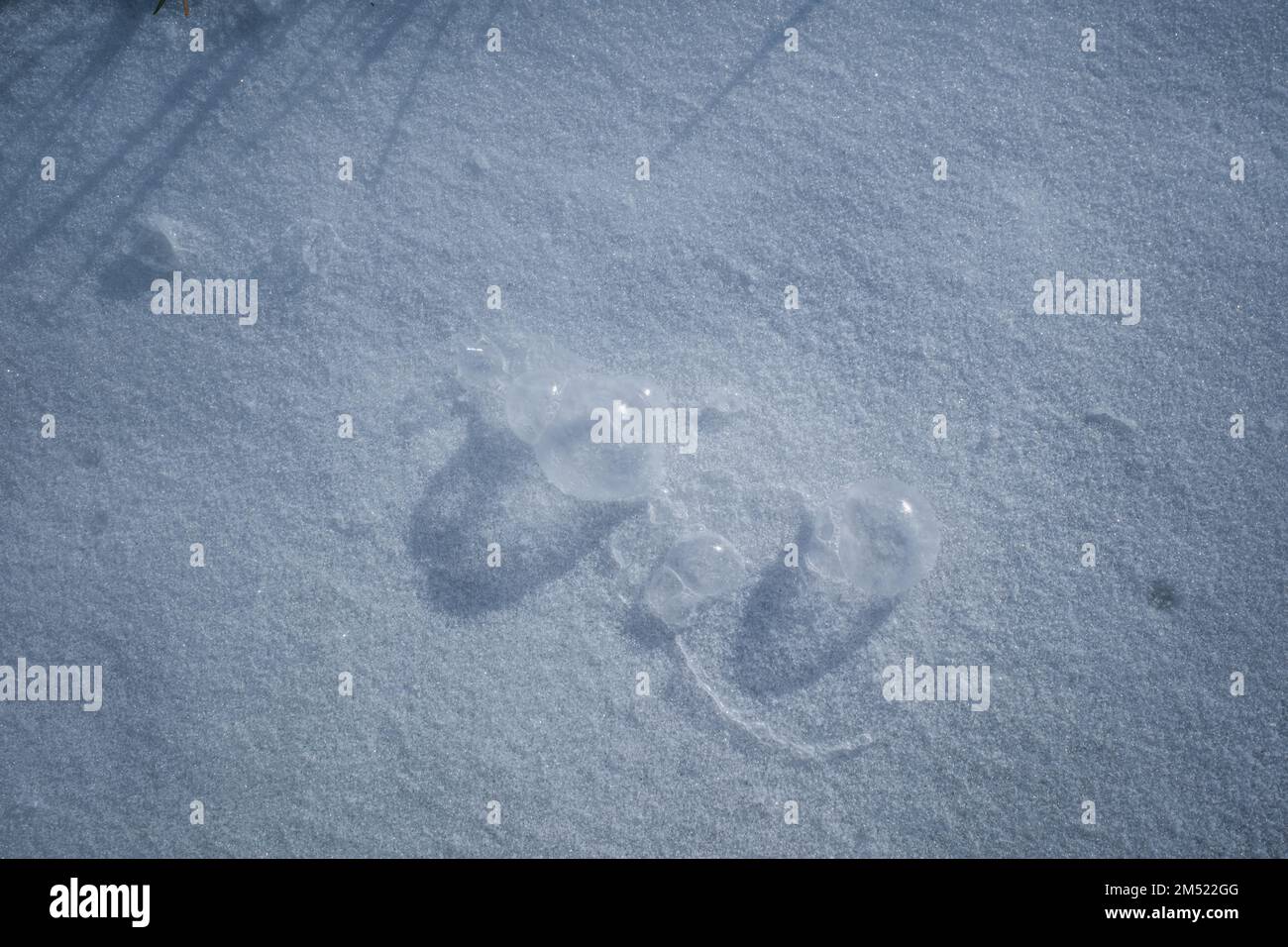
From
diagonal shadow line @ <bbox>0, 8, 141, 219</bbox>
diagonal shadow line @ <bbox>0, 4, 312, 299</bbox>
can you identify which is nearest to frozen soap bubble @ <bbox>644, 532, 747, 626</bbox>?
diagonal shadow line @ <bbox>0, 4, 312, 299</bbox>

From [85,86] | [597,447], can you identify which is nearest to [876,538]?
[597,447]

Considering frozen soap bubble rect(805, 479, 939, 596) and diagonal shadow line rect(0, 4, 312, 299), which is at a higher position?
diagonal shadow line rect(0, 4, 312, 299)

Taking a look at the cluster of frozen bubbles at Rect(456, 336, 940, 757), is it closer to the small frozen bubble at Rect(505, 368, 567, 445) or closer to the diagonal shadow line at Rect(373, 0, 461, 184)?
the small frozen bubble at Rect(505, 368, 567, 445)

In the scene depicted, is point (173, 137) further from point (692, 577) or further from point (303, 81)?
point (692, 577)

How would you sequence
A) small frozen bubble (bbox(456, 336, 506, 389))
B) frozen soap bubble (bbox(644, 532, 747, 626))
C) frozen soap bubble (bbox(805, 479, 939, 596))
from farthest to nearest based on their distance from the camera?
small frozen bubble (bbox(456, 336, 506, 389)), frozen soap bubble (bbox(644, 532, 747, 626)), frozen soap bubble (bbox(805, 479, 939, 596))

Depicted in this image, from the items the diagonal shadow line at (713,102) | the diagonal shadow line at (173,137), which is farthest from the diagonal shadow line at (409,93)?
the diagonal shadow line at (713,102)

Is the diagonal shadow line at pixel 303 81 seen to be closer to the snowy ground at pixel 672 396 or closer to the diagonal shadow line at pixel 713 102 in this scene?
the snowy ground at pixel 672 396

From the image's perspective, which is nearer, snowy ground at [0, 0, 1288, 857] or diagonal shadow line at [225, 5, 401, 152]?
snowy ground at [0, 0, 1288, 857]

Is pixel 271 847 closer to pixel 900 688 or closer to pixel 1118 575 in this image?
pixel 900 688
